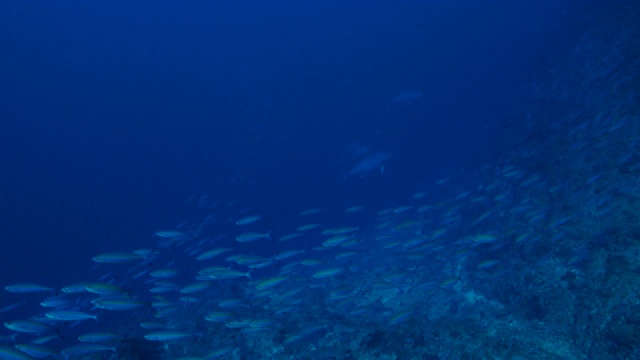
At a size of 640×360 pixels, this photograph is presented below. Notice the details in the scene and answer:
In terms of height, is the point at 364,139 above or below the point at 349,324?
above

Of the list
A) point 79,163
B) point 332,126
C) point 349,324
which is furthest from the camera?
point 79,163

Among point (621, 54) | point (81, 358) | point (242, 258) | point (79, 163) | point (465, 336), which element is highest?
point (79, 163)

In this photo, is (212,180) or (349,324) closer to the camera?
(349,324)

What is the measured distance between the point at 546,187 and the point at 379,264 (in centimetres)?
633

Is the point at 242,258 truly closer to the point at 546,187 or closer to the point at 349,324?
the point at 349,324

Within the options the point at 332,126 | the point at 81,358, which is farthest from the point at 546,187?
the point at 332,126

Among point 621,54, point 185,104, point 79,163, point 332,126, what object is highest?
point 185,104

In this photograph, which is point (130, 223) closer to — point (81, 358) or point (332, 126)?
point (332, 126)

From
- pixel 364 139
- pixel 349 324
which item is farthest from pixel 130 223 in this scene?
pixel 349 324

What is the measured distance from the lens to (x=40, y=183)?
52.6 metres

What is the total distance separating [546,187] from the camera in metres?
11.9

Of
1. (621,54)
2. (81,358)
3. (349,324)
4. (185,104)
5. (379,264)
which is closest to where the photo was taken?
(81,358)

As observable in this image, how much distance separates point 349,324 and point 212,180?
5737cm

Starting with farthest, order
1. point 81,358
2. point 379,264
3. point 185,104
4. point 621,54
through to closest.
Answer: point 185,104 → point 621,54 → point 379,264 → point 81,358
